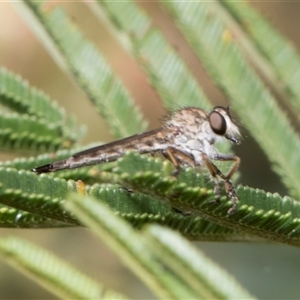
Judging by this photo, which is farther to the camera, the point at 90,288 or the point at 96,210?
the point at 90,288

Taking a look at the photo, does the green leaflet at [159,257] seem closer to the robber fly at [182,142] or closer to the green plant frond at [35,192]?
the green plant frond at [35,192]

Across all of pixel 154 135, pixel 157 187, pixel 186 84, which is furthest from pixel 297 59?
pixel 157 187

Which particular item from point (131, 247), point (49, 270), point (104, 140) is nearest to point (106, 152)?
point (49, 270)

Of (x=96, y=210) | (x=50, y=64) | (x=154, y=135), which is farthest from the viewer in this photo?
(x=50, y=64)

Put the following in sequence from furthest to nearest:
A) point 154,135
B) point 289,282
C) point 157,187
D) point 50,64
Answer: point 50,64 → point 289,282 → point 154,135 → point 157,187

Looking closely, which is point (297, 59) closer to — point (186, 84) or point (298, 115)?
point (298, 115)

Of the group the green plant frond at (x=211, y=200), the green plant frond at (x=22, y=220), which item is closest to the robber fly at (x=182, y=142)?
the green plant frond at (x=22, y=220)

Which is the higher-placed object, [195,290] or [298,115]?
[298,115]
